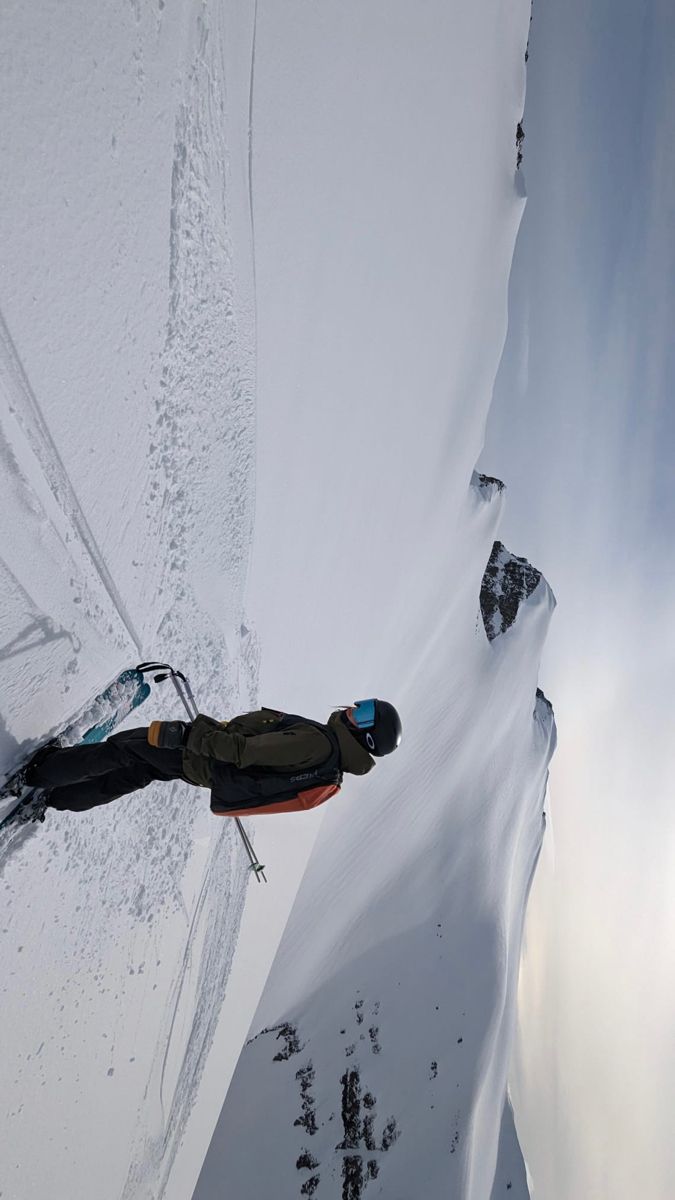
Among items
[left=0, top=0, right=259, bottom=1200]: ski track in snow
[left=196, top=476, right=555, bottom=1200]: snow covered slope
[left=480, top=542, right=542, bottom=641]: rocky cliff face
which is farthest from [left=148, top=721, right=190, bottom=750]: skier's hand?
[left=480, top=542, right=542, bottom=641]: rocky cliff face

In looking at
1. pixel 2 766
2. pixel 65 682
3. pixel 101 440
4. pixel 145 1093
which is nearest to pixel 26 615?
pixel 65 682

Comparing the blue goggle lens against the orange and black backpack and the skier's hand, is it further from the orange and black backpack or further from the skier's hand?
the skier's hand

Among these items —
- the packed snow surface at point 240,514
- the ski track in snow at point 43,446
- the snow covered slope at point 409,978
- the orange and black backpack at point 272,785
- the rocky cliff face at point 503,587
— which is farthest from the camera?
the rocky cliff face at point 503,587

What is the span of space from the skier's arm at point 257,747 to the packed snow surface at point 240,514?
594mm

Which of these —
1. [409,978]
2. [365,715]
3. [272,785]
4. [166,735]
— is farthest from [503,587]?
[166,735]

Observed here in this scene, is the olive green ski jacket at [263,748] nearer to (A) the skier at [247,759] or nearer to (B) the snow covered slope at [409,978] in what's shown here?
(A) the skier at [247,759]

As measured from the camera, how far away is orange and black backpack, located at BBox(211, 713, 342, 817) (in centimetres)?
299

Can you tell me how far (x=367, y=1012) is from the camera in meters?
12.2

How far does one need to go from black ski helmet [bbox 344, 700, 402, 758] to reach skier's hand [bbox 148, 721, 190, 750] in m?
0.78

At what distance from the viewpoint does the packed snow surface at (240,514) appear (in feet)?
8.96

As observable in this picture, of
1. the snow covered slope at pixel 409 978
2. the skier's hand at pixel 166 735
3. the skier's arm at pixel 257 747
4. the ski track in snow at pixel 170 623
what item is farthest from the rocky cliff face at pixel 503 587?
the skier's hand at pixel 166 735

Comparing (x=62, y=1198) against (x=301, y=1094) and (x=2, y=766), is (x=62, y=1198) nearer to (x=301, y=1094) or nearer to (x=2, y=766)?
(x=2, y=766)

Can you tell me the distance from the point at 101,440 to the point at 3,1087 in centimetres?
309

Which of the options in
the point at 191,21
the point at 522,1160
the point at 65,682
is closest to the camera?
the point at 65,682
